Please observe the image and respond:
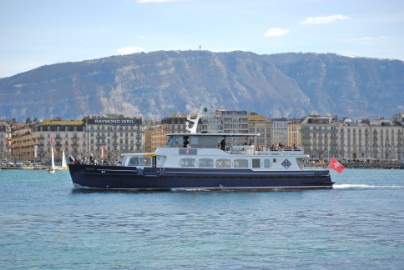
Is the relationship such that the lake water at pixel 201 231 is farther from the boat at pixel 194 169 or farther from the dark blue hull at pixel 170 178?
the boat at pixel 194 169

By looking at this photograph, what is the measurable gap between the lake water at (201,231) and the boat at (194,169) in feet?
4.65

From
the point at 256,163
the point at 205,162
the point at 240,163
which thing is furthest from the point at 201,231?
the point at 256,163

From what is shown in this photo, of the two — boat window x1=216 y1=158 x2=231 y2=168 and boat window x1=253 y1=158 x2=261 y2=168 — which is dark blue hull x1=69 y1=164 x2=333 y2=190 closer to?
boat window x1=216 y1=158 x2=231 y2=168

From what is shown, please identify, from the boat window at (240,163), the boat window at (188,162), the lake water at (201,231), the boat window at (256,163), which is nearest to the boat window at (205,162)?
the boat window at (188,162)

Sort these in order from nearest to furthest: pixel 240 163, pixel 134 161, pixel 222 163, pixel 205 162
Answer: pixel 205 162 → pixel 134 161 → pixel 222 163 → pixel 240 163

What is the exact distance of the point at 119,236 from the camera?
4278 cm

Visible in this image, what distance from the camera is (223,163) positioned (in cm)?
6850

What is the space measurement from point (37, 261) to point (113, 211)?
725 inches

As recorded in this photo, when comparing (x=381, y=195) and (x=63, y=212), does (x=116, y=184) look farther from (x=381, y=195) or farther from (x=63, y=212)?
(x=381, y=195)

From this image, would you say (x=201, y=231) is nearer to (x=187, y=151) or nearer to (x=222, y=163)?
(x=187, y=151)

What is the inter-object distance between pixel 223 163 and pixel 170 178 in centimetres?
392

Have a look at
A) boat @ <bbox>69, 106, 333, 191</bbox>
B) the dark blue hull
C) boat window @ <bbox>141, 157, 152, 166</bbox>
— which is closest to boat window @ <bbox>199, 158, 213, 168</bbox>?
boat @ <bbox>69, 106, 333, 191</bbox>

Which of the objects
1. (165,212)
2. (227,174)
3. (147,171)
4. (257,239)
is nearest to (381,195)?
(227,174)

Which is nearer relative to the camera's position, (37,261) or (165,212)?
(37,261)
